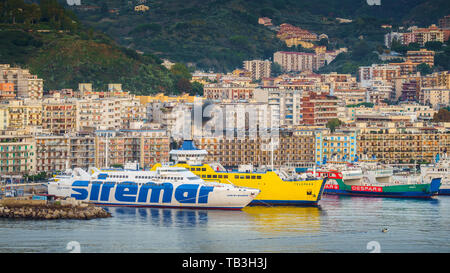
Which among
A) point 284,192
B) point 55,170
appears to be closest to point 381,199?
point 284,192

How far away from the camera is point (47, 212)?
2547 inches

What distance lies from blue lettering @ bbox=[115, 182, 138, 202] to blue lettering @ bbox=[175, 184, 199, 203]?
8.49ft

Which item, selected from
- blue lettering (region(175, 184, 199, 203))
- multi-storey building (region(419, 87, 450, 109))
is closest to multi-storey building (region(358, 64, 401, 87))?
multi-storey building (region(419, 87, 450, 109))

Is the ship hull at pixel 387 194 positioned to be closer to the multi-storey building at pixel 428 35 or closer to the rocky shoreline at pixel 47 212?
the rocky shoreline at pixel 47 212

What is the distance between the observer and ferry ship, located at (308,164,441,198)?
3167 inches

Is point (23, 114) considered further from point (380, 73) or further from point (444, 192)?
point (380, 73)

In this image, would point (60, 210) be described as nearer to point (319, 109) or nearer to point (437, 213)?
point (437, 213)

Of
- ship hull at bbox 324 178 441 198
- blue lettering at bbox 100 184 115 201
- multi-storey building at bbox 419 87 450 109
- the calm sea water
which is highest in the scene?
multi-storey building at bbox 419 87 450 109

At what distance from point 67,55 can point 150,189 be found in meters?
57.5

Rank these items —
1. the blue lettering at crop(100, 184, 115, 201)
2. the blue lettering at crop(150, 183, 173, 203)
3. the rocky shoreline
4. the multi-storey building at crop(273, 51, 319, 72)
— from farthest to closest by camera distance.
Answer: the multi-storey building at crop(273, 51, 319, 72), the blue lettering at crop(100, 184, 115, 201), the blue lettering at crop(150, 183, 173, 203), the rocky shoreline

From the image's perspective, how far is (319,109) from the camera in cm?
12212

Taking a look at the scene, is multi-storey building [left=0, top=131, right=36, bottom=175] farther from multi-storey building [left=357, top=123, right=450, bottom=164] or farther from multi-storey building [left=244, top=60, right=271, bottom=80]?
multi-storey building [left=244, top=60, right=271, bottom=80]

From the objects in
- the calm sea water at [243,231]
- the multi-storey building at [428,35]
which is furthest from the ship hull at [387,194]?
the multi-storey building at [428,35]

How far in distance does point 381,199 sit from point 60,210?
22.7m
